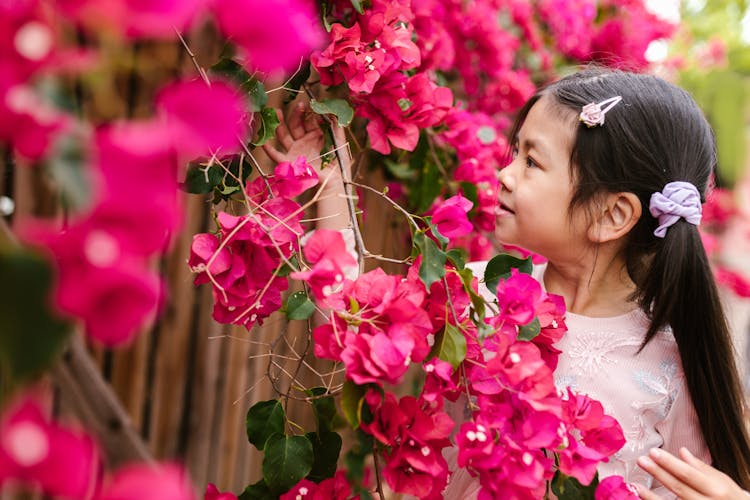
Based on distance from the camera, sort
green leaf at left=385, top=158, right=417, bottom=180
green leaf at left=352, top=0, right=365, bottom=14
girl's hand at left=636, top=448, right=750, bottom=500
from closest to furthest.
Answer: green leaf at left=352, top=0, right=365, bottom=14 → girl's hand at left=636, top=448, right=750, bottom=500 → green leaf at left=385, top=158, right=417, bottom=180

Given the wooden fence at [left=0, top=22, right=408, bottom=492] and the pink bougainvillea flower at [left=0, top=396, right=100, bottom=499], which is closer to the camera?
the pink bougainvillea flower at [left=0, top=396, right=100, bottom=499]

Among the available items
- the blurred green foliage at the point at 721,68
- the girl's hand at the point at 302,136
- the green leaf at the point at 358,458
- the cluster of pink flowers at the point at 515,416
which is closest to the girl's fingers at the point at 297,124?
the girl's hand at the point at 302,136

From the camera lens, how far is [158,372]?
4.59 feet

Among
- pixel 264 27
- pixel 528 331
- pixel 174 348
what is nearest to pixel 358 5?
pixel 528 331

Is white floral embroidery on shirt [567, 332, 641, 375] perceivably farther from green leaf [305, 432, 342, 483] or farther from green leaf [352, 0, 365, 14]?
green leaf [352, 0, 365, 14]

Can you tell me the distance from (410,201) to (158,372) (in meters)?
0.63

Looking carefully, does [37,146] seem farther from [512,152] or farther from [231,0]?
[512,152]

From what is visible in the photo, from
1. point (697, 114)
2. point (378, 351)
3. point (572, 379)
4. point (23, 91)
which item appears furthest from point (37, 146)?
point (697, 114)

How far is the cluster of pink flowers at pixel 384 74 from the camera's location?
32.5 inches

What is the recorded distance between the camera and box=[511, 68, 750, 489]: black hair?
109 cm

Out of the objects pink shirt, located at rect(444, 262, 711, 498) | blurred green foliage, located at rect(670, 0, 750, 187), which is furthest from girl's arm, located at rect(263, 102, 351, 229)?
blurred green foliage, located at rect(670, 0, 750, 187)

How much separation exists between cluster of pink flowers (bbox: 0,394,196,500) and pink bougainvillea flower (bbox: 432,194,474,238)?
0.51 m

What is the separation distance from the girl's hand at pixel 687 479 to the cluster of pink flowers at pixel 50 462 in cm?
83

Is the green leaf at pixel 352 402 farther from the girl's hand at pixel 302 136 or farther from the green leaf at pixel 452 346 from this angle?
the girl's hand at pixel 302 136
